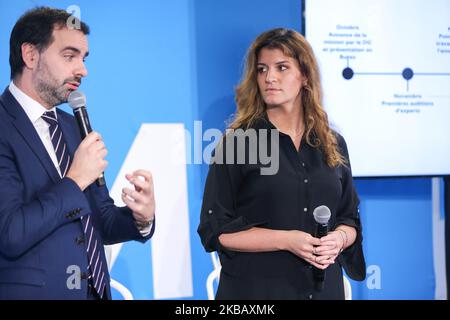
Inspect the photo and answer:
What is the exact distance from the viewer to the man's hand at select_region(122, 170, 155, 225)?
5.72 ft

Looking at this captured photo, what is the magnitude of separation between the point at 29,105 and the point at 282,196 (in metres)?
0.98

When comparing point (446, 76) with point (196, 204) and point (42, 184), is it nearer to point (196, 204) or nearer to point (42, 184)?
point (196, 204)

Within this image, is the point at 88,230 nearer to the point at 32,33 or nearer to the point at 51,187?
the point at 51,187

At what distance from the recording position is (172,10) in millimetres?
3180

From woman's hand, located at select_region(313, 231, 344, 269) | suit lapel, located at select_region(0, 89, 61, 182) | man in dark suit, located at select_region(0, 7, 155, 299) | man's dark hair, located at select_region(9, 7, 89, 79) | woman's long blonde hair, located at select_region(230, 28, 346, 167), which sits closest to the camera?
man in dark suit, located at select_region(0, 7, 155, 299)

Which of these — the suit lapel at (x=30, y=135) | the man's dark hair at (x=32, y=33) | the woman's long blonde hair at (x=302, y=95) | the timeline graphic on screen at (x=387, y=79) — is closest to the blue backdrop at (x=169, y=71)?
the timeline graphic on screen at (x=387, y=79)

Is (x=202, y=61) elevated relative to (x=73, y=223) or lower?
elevated

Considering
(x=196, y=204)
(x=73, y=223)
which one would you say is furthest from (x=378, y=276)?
(x=73, y=223)

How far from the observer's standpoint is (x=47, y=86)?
182 centimetres

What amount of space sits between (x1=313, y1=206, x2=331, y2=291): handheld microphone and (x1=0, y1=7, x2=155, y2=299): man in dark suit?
567 millimetres

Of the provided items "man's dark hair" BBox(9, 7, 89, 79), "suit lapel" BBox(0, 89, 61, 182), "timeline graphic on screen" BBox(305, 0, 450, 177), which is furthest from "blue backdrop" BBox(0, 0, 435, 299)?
"suit lapel" BBox(0, 89, 61, 182)

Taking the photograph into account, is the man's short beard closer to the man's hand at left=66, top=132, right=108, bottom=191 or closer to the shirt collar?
the shirt collar

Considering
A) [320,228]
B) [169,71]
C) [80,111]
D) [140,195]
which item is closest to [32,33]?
[80,111]
